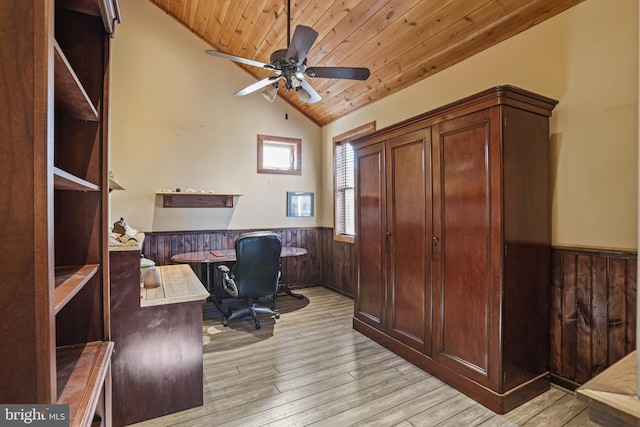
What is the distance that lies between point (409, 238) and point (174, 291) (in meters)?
1.94

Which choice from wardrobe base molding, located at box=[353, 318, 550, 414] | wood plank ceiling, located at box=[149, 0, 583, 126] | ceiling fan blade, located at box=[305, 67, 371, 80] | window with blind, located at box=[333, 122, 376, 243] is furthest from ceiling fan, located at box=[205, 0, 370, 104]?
wardrobe base molding, located at box=[353, 318, 550, 414]

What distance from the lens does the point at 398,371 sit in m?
2.60

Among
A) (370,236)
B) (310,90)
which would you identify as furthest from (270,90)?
(370,236)

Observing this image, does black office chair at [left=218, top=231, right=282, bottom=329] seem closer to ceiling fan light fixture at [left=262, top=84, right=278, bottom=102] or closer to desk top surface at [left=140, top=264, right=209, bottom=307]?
desk top surface at [left=140, top=264, right=209, bottom=307]

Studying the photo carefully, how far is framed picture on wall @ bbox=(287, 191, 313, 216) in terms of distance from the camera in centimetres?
524

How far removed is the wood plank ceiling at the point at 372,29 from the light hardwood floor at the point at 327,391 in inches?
114

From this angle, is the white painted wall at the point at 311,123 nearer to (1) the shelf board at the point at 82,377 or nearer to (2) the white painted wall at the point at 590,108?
(2) the white painted wall at the point at 590,108

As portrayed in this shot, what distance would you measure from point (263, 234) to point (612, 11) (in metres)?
3.26

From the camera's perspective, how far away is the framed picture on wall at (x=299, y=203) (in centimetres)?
524

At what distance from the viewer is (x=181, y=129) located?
4492 millimetres

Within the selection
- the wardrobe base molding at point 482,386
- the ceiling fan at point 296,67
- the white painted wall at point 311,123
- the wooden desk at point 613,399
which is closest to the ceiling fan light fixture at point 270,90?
the ceiling fan at point 296,67

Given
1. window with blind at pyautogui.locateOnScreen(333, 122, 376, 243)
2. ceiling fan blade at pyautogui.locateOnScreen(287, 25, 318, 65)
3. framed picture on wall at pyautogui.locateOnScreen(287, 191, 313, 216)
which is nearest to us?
ceiling fan blade at pyautogui.locateOnScreen(287, 25, 318, 65)

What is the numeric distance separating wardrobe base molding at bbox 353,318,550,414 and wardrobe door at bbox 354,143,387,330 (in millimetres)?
489

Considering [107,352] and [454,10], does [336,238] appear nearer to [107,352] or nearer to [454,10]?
[454,10]
